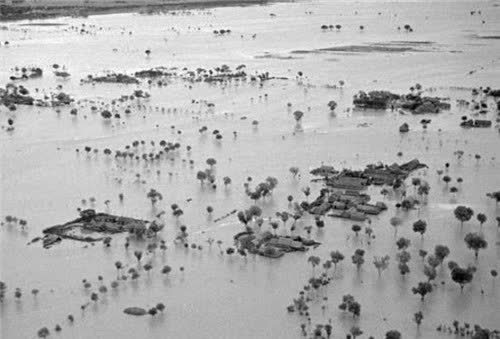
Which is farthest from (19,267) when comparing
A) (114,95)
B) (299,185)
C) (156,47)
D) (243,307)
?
(156,47)

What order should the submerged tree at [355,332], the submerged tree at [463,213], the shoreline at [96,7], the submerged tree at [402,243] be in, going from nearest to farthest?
the submerged tree at [355,332] → the submerged tree at [402,243] → the submerged tree at [463,213] → the shoreline at [96,7]

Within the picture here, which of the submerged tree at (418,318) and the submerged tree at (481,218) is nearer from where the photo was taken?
the submerged tree at (418,318)

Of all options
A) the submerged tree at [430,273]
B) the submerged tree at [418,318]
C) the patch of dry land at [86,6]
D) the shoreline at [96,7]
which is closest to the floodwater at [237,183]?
the submerged tree at [418,318]

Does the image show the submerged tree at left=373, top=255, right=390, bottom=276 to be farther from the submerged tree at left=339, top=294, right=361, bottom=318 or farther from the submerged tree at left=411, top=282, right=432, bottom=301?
the submerged tree at left=339, top=294, right=361, bottom=318

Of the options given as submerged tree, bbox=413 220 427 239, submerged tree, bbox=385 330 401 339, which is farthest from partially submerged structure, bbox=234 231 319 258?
submerged tree, bbox=385 330 401 339

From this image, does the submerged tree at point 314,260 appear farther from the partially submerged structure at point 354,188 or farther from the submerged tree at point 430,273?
the partially submerged structure at point 354,188

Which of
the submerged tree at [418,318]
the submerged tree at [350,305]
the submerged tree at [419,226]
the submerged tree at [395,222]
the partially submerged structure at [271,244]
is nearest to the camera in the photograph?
the submerged tree at [418,318]
